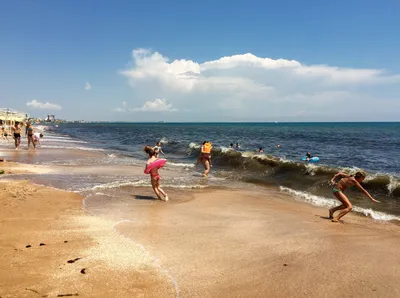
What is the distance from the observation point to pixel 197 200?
10641mm

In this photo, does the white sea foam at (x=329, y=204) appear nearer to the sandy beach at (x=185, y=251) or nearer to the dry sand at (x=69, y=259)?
the sandy beach at (x=185, y=251)

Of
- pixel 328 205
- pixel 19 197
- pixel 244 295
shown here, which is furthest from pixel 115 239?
pixel 328 205

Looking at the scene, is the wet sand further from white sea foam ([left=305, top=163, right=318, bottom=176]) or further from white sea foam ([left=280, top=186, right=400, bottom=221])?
white sea foam ([left=305, top=163, right=318, bottom=176])

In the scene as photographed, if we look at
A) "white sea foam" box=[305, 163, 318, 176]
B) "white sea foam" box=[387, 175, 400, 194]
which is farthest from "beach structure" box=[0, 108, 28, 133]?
"white sea foam" box=[387, 175, 400, 194]

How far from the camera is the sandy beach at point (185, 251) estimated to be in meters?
4.61

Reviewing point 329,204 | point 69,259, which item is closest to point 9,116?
point 329,204

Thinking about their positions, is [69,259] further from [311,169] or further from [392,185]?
[311,169]

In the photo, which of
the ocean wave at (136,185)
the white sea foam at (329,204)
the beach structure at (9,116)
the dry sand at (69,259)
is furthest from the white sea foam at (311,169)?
the beach structure at (9,116)

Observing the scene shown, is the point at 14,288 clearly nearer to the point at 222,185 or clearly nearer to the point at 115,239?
the point at 115,239

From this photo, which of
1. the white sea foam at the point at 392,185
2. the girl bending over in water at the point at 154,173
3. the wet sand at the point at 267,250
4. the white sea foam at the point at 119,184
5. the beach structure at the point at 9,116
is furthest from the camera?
the beach structure at the point at 9,116

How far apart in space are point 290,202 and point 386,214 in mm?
2892

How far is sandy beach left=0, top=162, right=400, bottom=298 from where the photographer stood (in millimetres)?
4605

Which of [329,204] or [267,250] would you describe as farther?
[329,204]

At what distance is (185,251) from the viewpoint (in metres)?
5.93
